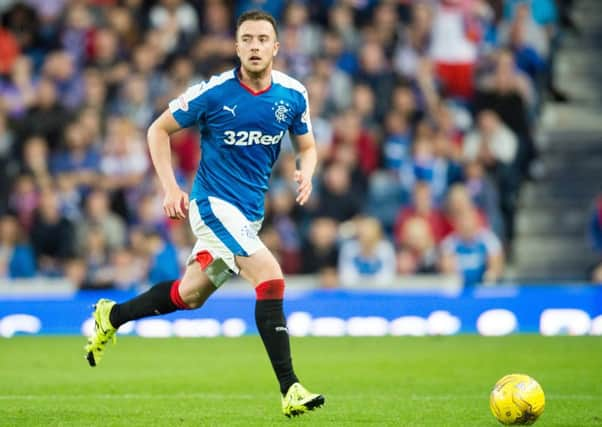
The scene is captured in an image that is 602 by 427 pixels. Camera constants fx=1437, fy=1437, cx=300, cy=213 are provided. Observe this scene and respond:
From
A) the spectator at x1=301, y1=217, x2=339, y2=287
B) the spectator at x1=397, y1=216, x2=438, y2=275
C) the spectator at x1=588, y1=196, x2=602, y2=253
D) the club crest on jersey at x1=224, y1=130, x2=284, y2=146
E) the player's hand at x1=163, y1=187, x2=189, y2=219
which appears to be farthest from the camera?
the spectator at x1=588, y1=196, x2=602, y2=253

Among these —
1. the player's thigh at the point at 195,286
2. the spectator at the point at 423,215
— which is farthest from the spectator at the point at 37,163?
the player's thigh at the point at 195,286

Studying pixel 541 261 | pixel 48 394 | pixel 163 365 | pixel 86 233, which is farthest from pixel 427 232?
pixel 48 394

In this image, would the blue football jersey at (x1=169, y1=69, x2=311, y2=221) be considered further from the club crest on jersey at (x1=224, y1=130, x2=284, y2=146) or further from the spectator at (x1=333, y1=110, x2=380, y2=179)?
the spectator at (x1=333, y1=110, x2=380, y2=179)

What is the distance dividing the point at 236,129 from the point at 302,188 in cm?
54

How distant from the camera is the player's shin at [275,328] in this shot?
8.38 m

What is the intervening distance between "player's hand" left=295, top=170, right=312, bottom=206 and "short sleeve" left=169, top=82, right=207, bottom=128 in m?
0.72

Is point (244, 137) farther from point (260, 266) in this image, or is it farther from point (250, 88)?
point (260, 266)

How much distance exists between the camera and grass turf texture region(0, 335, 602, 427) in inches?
342

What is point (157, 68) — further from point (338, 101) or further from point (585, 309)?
point (585, 309)

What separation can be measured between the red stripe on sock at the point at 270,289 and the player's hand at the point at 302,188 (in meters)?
0.53

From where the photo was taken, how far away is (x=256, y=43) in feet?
28.3

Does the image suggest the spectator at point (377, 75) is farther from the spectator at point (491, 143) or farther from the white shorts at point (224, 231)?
the white shorts at point (224, 231)

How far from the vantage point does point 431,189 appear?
17953 mm

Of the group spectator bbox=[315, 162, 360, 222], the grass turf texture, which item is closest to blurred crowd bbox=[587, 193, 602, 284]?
the grass turf texture
